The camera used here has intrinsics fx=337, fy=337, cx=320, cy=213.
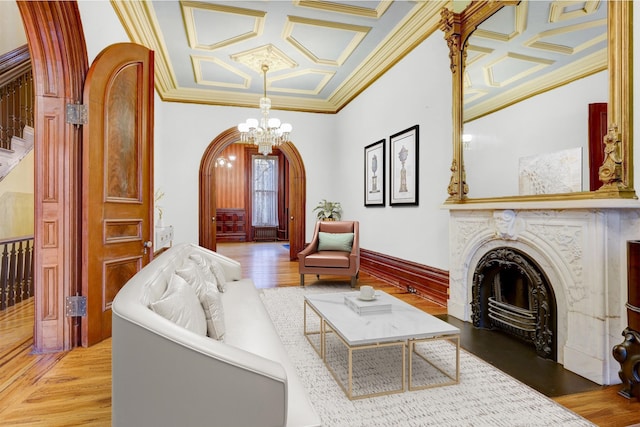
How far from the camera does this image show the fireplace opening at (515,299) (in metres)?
2.55

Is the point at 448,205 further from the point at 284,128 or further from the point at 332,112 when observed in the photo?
the point at 332,112

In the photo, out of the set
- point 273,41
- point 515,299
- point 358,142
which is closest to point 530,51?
point 515,299

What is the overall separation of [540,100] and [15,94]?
19.5 feet

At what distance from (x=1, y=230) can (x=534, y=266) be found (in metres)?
6.09

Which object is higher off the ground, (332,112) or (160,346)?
(332,112)

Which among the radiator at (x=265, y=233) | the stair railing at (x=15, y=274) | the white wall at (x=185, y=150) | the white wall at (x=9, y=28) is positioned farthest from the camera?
the radiator at (x=265, y=233)

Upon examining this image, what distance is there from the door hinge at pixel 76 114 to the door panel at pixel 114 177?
0.04m

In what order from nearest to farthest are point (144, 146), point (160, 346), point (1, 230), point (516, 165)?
point (160, 346) < point (516, 165) < point (144, 146) < point (1, 230)

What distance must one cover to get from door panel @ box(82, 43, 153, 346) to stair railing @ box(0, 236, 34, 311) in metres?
1.58

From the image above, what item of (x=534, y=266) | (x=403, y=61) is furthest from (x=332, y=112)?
(x=534, y=266)

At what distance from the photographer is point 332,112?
741cm

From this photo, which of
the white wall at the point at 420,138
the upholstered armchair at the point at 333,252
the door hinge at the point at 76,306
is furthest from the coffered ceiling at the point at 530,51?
the door hinge at the point at 76,306

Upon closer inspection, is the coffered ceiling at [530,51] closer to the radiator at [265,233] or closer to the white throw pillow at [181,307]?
the white throw pillow at [181,307]

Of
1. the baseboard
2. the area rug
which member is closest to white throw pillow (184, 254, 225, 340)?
the area rug
